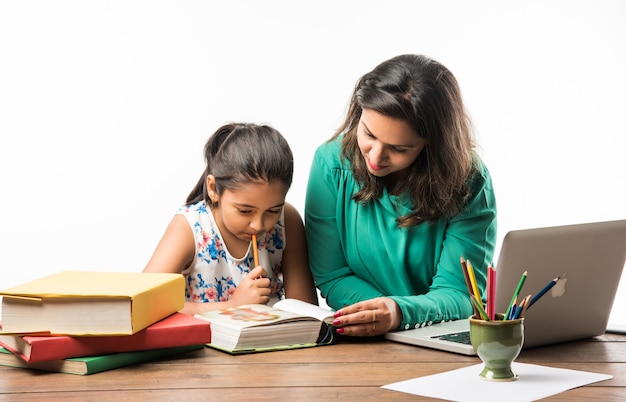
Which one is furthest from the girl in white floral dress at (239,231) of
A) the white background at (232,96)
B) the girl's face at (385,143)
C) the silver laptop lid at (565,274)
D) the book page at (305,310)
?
the white background at (232,96)

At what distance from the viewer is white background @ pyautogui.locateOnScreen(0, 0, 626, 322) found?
3.30 m

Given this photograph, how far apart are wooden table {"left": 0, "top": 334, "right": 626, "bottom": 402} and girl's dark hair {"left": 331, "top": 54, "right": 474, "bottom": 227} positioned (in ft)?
1.52

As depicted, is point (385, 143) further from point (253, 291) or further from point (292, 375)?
point (292, 375)

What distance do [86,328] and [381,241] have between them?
86cm

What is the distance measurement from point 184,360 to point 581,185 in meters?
2.50

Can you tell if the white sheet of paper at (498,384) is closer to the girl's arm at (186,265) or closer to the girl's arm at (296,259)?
the girl's arm at (186,265)

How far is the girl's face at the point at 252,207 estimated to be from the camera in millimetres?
1822

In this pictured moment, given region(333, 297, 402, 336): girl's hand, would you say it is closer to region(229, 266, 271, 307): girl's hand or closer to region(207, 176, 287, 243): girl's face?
region(229, 266, 271, 307): girl's hand

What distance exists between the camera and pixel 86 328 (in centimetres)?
129

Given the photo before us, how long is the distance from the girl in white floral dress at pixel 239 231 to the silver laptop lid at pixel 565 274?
603 mm

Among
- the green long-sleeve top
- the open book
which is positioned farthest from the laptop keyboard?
the green long-sleeve top

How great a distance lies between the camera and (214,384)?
1217mm

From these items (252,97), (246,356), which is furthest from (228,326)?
(252,97)

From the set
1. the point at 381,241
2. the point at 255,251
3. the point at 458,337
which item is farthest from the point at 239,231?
the point at 458,337
